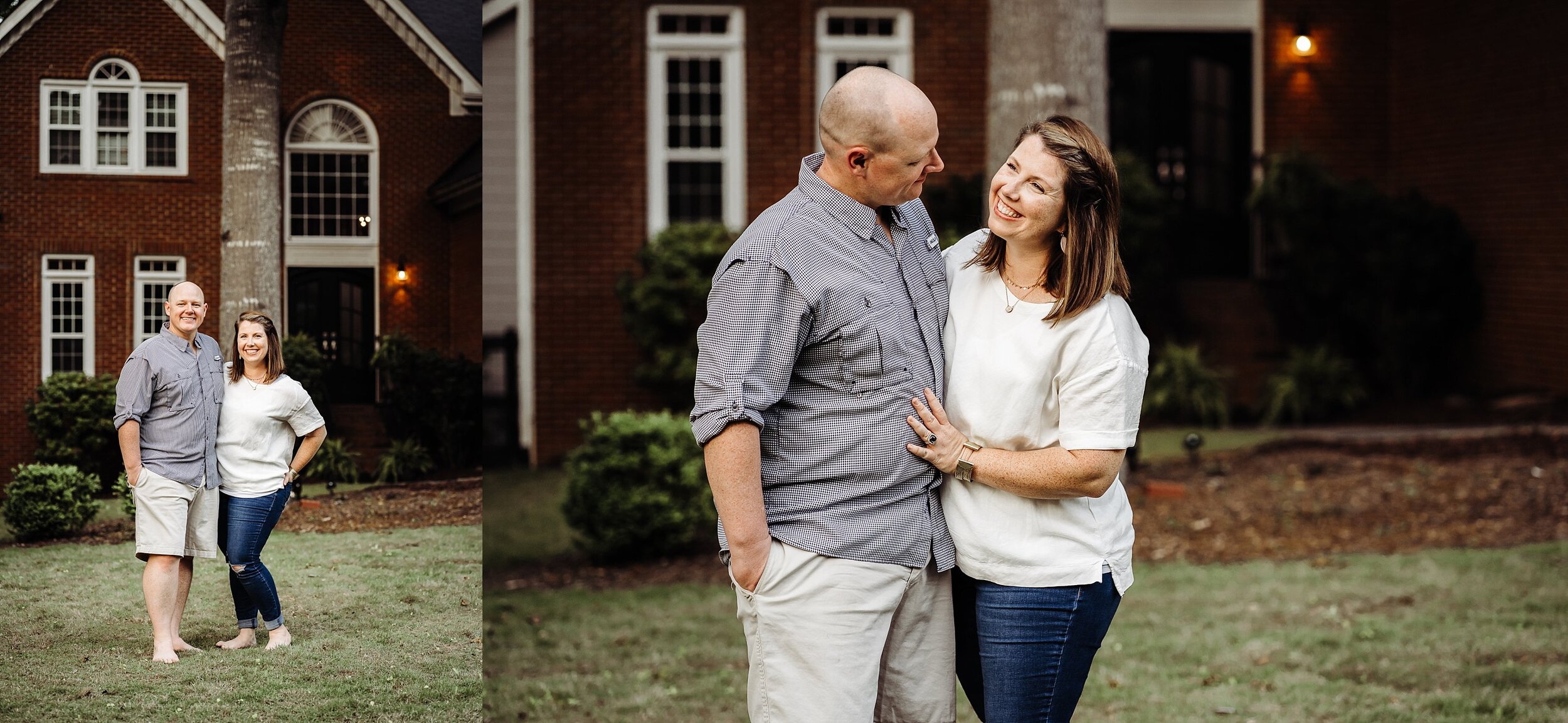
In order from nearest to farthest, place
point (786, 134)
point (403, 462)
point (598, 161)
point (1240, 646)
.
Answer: point (403, 462), point (1240, 646), point (598, 161), point (786, 134)

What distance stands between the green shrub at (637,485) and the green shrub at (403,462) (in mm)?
4034

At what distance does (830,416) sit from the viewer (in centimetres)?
247

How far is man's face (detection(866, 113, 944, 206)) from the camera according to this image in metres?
2.45

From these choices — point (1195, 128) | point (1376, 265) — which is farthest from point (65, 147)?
point (1195, 128)

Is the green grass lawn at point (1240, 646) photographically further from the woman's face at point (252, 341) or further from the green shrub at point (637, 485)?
the woman's face at point (252, 341)

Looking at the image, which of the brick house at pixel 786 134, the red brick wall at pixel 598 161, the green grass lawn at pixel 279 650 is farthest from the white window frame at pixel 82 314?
the red brick wall at pixel 598 161

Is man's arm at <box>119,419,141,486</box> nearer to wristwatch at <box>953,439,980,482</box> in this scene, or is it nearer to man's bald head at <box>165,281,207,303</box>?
man's bald head at <box>165,281,207,303</box>

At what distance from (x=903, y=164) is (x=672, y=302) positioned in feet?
27.4

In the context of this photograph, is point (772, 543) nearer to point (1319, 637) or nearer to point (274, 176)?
point (274, 176)

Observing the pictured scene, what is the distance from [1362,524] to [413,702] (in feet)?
21.1

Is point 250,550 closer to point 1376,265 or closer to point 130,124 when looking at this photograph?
point 130,124

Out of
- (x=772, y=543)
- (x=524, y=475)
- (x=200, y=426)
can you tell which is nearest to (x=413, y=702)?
(x=200, y=426)

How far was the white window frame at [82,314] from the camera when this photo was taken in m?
2.60

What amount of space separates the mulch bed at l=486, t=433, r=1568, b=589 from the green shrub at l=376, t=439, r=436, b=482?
401 cm
